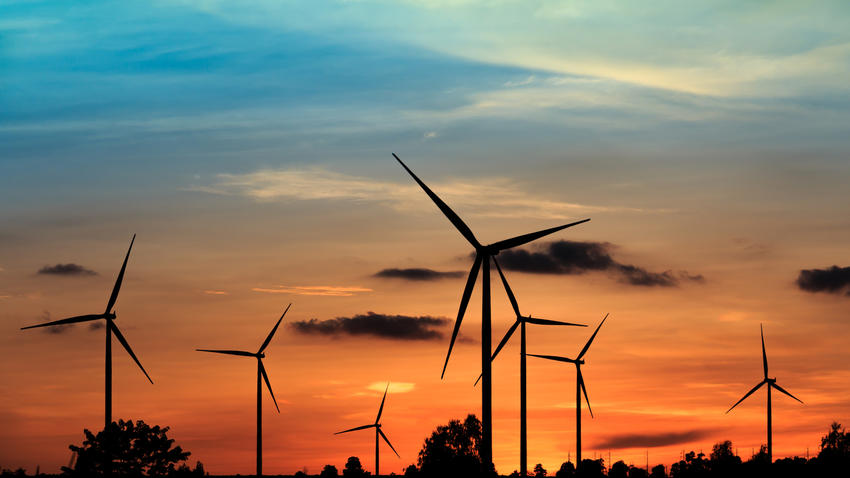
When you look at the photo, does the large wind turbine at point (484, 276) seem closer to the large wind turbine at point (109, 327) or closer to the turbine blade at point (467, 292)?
the turbine blade at point (467, 292)

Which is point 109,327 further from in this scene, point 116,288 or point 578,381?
point 578,381

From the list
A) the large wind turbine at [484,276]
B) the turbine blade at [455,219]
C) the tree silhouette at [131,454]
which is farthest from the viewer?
the tree silhouette at [131,454]

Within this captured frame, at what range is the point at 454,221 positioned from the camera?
282 feet

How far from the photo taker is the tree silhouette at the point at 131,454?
112688 millimetres

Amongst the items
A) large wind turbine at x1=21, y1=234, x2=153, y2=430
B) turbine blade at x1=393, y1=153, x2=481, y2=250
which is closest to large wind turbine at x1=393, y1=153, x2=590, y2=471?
turbine blade at x1=393, y1=153, x2=481, y2=250

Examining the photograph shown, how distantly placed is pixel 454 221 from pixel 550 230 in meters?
7.49

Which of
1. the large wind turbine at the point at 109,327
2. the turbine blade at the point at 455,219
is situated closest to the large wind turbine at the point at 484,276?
the turbine blade at the point at 455,219

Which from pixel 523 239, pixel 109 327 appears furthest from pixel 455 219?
pixel 109 327

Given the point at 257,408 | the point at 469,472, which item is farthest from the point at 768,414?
the point at 257,408

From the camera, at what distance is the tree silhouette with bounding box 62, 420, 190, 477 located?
112688 millimetres

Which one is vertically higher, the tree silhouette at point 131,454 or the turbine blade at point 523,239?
the turbine blade at point 523,239

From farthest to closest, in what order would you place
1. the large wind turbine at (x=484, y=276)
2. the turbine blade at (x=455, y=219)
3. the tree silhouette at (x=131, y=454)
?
the tree silhouette at (x=131, y=454) → the turbine blade at (x=455, y=219) → the large wind turbine at (x=484, y=276)

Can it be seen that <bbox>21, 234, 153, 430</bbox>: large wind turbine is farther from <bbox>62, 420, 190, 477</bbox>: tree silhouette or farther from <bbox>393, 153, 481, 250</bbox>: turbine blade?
<bbox>393, 153, 481, 250</bbox>: turbine blade

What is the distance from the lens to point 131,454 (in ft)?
372
